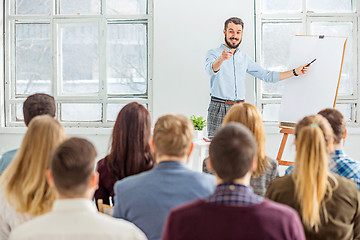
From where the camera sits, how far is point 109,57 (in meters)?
6.07

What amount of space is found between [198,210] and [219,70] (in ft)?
12.9

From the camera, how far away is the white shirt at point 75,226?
1.42 metres

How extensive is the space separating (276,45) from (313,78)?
100cm

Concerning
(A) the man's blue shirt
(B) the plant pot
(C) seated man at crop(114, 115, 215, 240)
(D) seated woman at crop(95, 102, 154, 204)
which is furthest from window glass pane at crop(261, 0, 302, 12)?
(C) seated man at crop(114, 115, 215, 240)

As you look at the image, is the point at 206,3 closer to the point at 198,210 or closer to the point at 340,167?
the point at 340,167

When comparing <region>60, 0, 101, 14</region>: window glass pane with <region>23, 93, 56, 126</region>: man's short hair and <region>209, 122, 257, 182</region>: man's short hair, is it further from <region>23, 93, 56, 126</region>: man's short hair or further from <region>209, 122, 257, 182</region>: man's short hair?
<region>209, 122, 257, 182</region>: man's short hair

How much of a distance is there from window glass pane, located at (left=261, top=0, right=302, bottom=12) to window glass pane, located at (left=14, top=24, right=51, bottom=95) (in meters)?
2.66

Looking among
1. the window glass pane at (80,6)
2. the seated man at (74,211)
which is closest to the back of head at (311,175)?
the seated man at (74,211)

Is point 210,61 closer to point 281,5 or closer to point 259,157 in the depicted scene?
point 281,5

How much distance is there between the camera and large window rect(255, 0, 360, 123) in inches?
229

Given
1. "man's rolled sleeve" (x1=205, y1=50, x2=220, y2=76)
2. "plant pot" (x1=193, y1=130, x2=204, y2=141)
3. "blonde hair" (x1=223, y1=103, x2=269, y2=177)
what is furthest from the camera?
"man's rolled sleeve" (x1=205, y1=50, x2=220, y2=76)

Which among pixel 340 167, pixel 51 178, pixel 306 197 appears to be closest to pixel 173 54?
pixel 340 167

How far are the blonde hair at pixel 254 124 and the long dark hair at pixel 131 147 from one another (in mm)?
492

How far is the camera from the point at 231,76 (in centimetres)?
529
